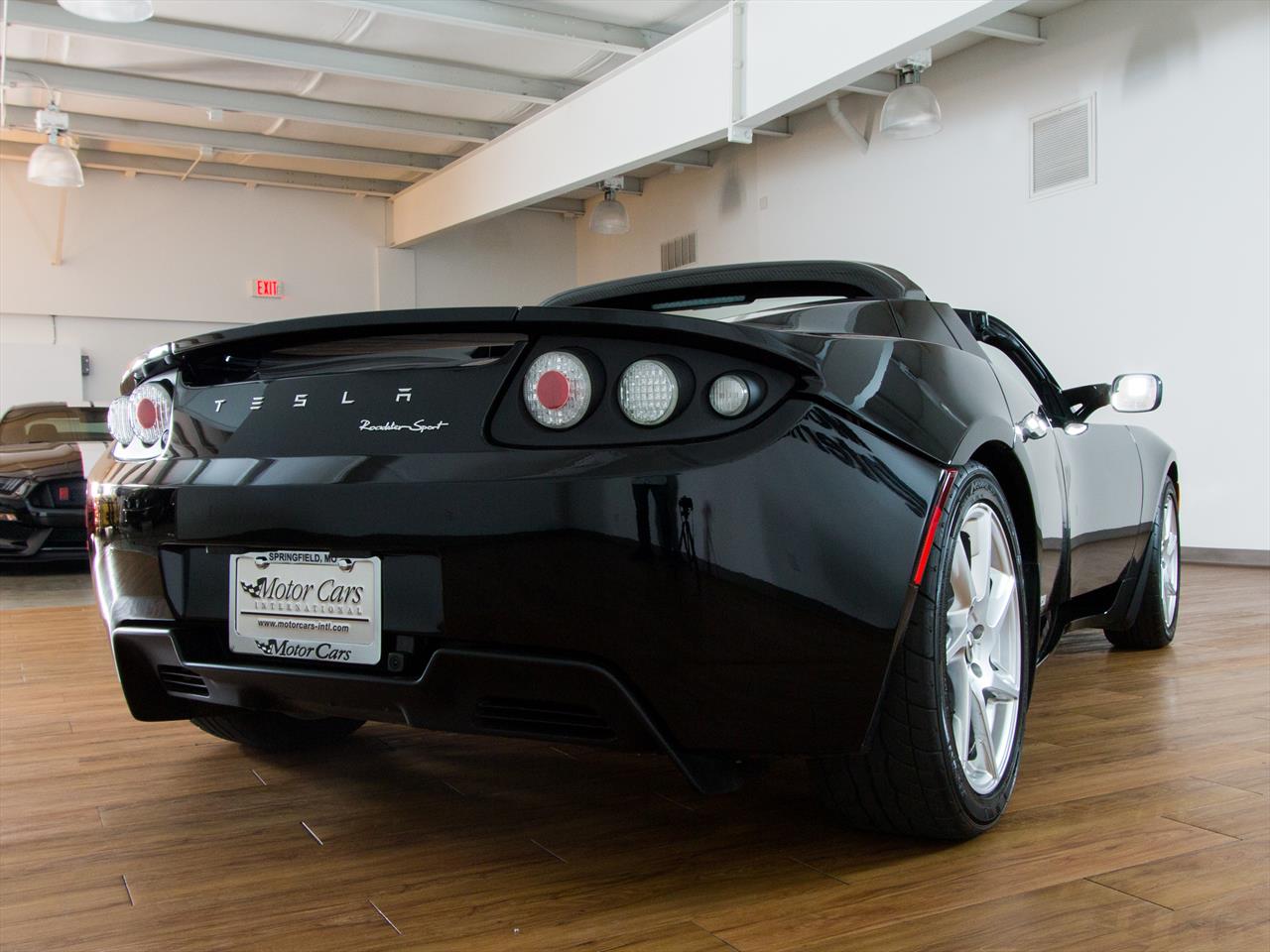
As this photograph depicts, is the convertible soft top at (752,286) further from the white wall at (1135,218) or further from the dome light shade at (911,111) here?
the white wall at (1135,218)

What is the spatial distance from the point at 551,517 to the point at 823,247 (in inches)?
385

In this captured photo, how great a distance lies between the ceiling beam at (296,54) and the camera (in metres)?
8.24

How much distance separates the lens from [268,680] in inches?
65.6

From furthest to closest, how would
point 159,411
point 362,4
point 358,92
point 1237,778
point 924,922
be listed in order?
point 358,92 < point 362,4 < point 1237,778 < point 159,411 < point 924,922

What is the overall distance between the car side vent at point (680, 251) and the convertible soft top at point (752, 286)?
34.2 feet

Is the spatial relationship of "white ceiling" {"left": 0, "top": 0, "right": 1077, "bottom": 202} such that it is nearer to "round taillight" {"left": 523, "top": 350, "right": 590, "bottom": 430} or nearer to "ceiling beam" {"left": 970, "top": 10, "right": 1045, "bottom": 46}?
"ceiling beam" {"left": 970, "top": 10, "right": 1045, "bottom": 46}

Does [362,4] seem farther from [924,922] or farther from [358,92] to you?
[924,922]

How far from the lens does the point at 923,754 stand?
1.56 metres

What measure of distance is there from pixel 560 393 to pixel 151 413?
2.44ft

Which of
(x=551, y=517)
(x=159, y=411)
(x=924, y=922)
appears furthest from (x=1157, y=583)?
(x=159, y=411)

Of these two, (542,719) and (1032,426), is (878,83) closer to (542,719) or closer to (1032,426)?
(1032,426)

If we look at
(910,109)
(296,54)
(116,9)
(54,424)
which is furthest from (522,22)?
(54,424)

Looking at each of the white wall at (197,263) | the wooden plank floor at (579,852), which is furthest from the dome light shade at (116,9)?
the white wall at (197,263)

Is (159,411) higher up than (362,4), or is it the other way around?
(362,4)
